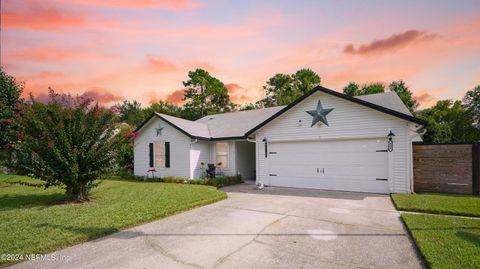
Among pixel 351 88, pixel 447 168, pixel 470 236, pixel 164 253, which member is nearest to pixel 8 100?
pixel 164 253

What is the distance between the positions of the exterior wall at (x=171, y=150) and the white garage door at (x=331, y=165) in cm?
539

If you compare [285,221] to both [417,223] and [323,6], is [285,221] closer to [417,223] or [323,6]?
[417,223]

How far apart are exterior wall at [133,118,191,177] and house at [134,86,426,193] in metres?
0.06

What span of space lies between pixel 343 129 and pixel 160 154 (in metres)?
11.4

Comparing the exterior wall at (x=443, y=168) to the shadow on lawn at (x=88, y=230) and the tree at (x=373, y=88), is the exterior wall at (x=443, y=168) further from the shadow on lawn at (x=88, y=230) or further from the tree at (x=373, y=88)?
the tree at (x=373, y=88)

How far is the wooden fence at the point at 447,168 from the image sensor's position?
9.44 meters

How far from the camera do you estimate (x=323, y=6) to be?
9.28 metres

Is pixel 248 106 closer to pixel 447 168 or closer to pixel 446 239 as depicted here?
pixel 447 168

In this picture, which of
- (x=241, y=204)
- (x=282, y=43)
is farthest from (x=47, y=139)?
(x=282, y=43)

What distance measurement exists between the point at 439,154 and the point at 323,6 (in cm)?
759

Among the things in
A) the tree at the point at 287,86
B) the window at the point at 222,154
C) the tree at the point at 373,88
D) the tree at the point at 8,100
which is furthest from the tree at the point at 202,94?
the window at the point at 222,154

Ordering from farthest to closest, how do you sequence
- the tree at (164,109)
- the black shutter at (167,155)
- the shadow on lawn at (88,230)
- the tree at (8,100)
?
the tree at (164,109), the tree at (8,100), the black shutter at (167,155), the shadow on lawn at (88,230)

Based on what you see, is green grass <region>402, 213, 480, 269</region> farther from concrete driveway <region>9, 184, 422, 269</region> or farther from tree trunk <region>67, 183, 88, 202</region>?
tree trunk <region>67, 183, 88, 202</region>

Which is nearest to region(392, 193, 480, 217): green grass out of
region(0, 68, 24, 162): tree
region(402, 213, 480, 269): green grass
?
region(402, 213, 480, 269): green grass
